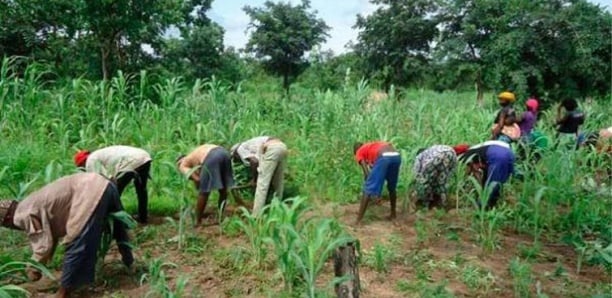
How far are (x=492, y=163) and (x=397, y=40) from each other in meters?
11.7

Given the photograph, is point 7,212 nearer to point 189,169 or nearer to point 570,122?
point 189,169

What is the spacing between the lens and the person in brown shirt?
12.3 ft

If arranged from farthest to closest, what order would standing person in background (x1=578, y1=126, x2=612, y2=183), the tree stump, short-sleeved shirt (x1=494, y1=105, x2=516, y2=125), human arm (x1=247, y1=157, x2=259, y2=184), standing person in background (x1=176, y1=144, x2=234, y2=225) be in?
1. standing person in background (x1=578, y1=126, x2=612, y2=183)
2. short-sleeved shirt (x1=494, y1=105, x2=516, y2=125)
3. human arm (x1=247, y1=157, x2=259, y2=184)
4. standing person in background (x1=176, y1=144, x2=234, y2=225)
5. the tree stump

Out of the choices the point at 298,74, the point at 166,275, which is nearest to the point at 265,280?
the point at 166,275

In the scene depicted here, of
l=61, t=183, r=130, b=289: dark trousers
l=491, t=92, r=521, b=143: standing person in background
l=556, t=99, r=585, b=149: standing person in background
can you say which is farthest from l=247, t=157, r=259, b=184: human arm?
l=556, t=99, r=585, b=149: standing person in background

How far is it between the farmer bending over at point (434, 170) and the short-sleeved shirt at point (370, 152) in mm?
612

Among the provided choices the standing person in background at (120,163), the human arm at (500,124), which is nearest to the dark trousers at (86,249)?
the standing person in background at (120,163)

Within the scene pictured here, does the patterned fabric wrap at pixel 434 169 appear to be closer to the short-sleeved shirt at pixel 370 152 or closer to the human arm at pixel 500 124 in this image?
the short-sleeved shirt at pixel 370 152

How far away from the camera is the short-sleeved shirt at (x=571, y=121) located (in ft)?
24.3

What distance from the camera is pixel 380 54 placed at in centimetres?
1719

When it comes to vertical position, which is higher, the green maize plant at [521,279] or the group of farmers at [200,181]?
the group of farmers at [200,181]

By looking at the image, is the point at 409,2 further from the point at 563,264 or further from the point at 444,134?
the point at 563,264

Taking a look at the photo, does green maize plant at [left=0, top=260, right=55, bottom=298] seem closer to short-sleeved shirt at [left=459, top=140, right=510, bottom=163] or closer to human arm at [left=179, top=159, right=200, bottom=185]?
human arm at [left=179, top=159, right=200, bottom=185]

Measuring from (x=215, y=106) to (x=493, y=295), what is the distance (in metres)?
4.44
